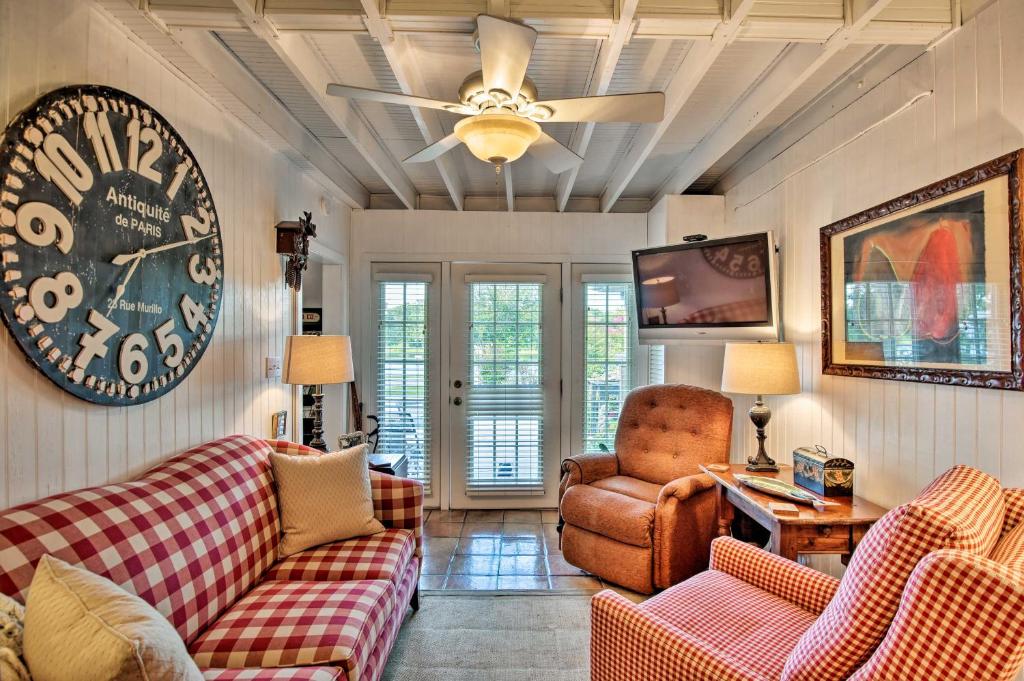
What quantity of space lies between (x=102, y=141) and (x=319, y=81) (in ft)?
2.73

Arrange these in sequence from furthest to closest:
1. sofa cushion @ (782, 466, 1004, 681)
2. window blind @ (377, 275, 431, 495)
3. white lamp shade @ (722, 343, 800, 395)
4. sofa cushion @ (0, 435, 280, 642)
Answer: window blind @ (377, 275, 431, 495)
white lamp shade @ (722, 343, 800, 395)
sofa cushion @ (0, 435, 280, 642)
sofa cushion @ (782, 466, 1004, 681)

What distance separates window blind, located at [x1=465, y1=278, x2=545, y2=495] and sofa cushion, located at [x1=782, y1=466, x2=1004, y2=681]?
2808 millimetres

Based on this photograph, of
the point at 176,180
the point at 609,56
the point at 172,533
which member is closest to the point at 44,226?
the point at 176,180

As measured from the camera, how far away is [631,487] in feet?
9.39

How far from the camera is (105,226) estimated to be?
1.55 m

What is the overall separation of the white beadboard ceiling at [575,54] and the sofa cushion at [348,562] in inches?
75.2

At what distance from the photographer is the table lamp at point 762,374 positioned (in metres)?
2.42

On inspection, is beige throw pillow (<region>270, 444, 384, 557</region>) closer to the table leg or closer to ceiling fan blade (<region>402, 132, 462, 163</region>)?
ceiling fan blade (<region>402, 132, 462, 163</region>)

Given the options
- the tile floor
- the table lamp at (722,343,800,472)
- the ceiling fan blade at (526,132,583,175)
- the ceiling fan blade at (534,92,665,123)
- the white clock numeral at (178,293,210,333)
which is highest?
the ceiling fan blade at (526,132,583,175)

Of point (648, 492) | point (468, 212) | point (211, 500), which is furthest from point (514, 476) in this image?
point (211, 500)

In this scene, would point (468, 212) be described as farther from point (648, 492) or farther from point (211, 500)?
point (211, 500)

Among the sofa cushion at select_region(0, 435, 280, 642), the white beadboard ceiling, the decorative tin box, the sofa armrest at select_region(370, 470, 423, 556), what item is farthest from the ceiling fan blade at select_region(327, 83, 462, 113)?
the decorative tin box

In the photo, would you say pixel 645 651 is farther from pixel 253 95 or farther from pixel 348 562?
pixel 253 95

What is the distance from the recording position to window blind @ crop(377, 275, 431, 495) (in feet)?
12.6
